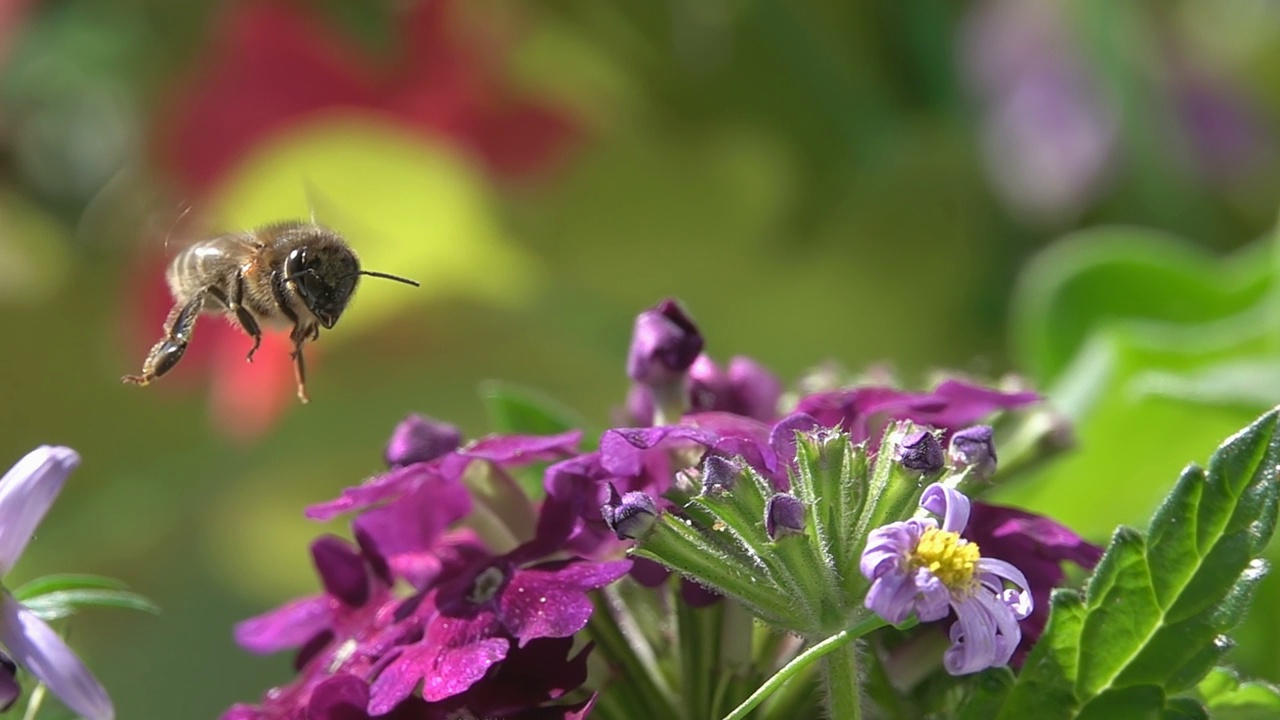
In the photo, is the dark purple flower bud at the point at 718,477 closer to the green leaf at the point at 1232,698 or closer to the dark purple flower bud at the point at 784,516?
the dark purple flower bud at the point at 784,516

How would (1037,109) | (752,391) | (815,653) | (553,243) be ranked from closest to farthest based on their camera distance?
(815,653) < (752,391) < (553,243) < (1037,109)

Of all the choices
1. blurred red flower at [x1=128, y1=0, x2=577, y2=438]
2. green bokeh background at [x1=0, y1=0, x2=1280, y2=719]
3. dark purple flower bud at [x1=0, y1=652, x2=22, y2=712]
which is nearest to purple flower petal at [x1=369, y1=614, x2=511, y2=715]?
dark purple flower bud at [x1=0, y1=652, x2=22, y2=712]

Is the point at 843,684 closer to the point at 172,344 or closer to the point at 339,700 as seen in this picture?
the point at 339,700

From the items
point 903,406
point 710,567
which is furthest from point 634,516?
point 903,406

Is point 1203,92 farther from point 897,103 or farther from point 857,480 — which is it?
point 857,480

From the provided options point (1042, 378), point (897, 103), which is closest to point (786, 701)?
point (1042, 378)

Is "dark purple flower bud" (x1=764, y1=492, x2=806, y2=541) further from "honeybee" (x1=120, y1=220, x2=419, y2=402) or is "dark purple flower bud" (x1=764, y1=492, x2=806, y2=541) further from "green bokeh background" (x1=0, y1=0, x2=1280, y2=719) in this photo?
"green bokeh background" (x1=0, y1=0, x2=1280, y2=719)
